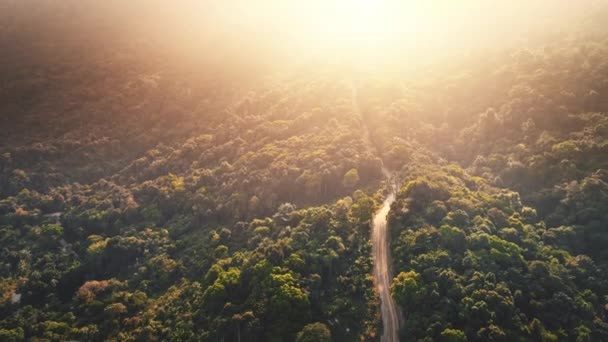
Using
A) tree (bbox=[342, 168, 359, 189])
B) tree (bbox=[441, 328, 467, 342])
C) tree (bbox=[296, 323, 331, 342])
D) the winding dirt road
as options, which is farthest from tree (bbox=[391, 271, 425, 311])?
tree (bbox=[342, 168, 359, 189])

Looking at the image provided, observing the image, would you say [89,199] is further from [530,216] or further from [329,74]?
[530,216]

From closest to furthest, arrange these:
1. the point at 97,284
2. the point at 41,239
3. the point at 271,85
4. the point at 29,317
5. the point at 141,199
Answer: the point at 29,317 → the point at 97,284 → the point at 41,239 → the point at 141,199 → the point at 271,85

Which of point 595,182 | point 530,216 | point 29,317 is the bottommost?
point 29,317

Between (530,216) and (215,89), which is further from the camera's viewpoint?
(215,89)

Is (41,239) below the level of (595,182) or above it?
below

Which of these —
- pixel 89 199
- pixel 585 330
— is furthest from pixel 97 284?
pixel 585 330

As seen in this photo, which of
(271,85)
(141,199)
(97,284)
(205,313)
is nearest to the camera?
(205,313)
